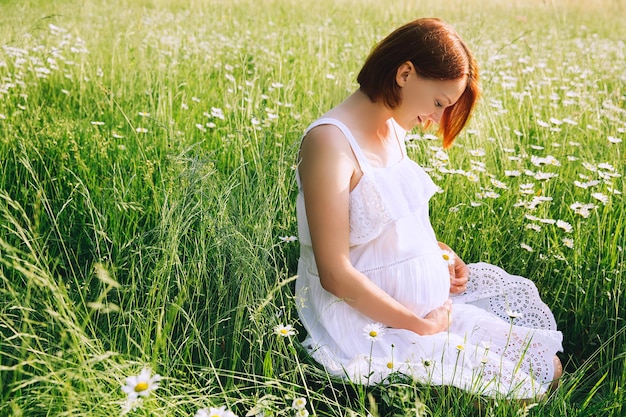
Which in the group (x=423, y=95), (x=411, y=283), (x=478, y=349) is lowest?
(x=478, y=349)

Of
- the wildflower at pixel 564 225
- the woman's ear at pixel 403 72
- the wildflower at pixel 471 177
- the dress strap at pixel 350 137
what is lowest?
the wildflower at pixel 564 225

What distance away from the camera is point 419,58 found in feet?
6.86

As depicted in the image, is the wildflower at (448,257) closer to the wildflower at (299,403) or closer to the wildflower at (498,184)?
the wildflower at (498,184)

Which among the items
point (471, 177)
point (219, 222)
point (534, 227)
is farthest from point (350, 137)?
point (471, 177)

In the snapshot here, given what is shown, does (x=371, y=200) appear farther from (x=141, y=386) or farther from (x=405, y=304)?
(x=141, y=386)

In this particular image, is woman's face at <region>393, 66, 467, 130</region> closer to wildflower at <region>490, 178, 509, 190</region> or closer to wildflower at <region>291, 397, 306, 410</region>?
wildflower at <region>490, 178, 509, 190</region>

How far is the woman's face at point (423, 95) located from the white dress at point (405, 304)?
18 cm

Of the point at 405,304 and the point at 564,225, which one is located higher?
the point at 564,225

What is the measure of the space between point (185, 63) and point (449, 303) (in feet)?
8.66

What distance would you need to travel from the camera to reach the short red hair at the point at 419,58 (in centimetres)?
208

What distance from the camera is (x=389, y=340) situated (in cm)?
210

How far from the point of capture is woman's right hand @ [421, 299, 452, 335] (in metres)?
2.13

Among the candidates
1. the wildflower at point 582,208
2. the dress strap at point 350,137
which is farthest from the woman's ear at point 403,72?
the wildflower at point 582,208

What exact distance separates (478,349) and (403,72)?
0.84 m
